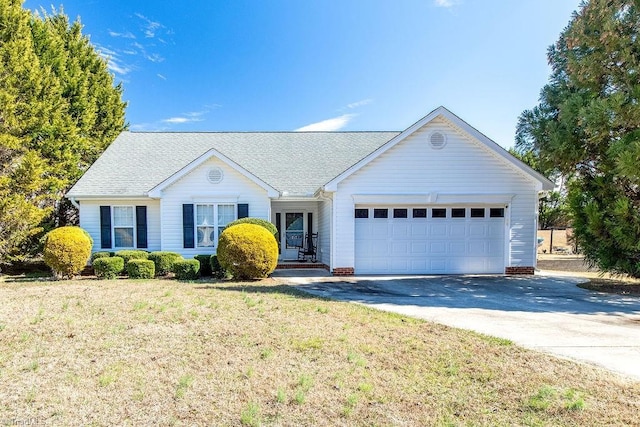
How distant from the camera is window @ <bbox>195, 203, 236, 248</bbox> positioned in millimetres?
14406

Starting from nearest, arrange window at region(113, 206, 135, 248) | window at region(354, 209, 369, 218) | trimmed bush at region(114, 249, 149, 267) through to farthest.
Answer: trimmed bush at region(114, 249, 149, 267)
window at region(354, 209, 369, 218)
window at region(113, 206, 135, 248)

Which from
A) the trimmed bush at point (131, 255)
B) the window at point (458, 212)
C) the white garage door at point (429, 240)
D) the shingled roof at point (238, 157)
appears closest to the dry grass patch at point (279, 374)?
the trimmed bush at point (131, 255)

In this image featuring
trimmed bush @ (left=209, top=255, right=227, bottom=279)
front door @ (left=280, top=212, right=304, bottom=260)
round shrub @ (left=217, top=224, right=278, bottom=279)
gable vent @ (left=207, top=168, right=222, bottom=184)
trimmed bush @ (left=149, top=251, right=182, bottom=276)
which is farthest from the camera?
front door @ (left=280, top=212, right=304, bottom=260)

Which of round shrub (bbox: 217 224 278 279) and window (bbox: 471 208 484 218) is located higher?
window (bbox: 471 208 484 218)

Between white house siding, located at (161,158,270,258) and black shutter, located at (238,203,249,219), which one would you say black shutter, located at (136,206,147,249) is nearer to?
white house siding, located at (161,158,270,258)

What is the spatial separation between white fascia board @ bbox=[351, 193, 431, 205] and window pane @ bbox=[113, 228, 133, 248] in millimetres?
8451

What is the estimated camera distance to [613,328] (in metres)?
6.74

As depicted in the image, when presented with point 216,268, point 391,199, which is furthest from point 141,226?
point 391,199

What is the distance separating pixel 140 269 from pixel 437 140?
10570 mm

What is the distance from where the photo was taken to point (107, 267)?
40.3 ft

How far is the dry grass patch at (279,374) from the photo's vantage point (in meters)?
3.72

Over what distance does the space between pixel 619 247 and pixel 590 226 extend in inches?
36.3

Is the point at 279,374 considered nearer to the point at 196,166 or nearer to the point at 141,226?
the point at 196,166

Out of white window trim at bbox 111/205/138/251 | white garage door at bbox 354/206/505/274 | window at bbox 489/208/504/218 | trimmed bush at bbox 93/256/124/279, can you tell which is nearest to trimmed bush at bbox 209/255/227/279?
trimmed bush at bbox 93/256/124/279
